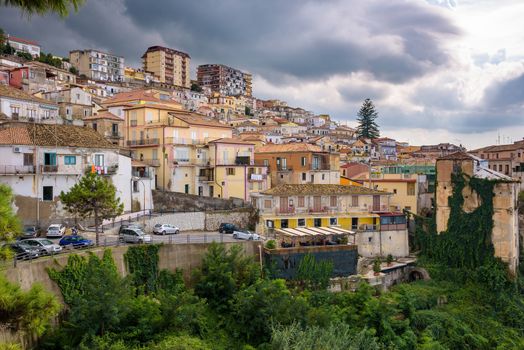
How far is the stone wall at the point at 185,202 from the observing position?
4353 cm

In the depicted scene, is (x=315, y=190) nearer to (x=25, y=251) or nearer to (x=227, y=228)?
(x=227, y=228)

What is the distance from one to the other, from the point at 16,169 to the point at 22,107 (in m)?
13.2

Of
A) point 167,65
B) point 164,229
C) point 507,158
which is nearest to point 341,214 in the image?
point 164,229

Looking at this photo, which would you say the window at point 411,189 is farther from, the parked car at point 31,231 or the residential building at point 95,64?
the residential building at point 95,64

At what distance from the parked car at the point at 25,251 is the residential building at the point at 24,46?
86.7 metres

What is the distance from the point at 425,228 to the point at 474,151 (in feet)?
137

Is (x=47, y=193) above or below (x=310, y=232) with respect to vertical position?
above

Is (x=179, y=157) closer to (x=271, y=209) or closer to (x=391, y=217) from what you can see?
(x=271, y=209)

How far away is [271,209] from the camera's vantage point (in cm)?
4025

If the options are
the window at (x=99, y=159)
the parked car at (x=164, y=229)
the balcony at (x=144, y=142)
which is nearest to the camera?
the parked car at (x=164, y=229)

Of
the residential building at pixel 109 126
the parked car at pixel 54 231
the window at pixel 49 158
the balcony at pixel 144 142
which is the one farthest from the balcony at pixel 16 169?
the residential building at pixel 109 126

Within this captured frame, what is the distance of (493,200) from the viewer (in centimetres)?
3819

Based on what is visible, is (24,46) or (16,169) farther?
(24,46)

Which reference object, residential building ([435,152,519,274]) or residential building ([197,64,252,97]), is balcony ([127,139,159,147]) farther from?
residential building ([197,64,252,97])
